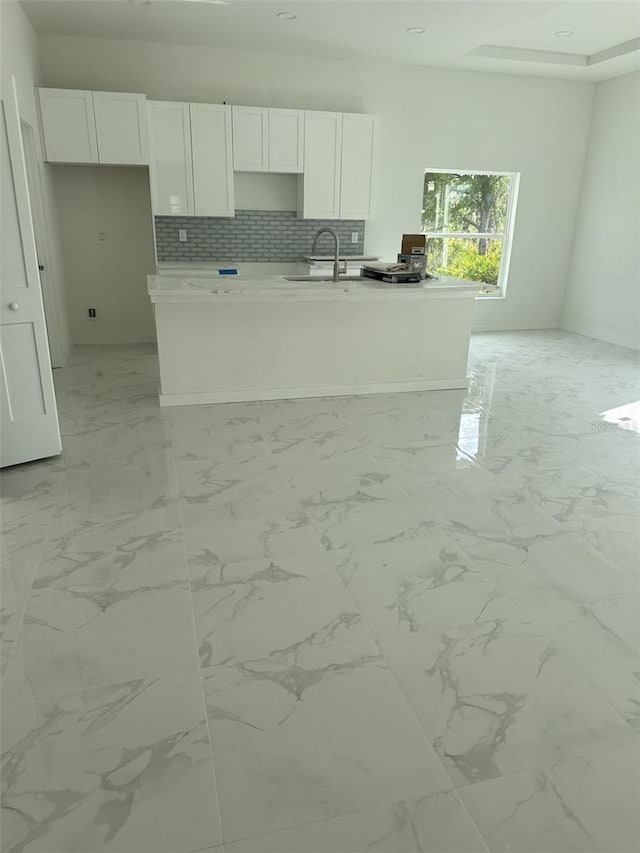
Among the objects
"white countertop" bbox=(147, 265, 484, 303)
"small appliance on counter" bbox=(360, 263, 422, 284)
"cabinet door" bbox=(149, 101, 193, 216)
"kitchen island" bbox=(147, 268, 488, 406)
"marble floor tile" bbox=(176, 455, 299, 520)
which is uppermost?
"cabinet door" bbox=(149, 101, 193, 216)

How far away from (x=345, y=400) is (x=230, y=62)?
3.71 m

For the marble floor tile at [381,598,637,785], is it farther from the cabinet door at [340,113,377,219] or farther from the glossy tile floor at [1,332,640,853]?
the cabinet door at [340,113,377,219]

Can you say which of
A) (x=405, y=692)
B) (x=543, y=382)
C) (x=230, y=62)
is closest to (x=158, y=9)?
(x=230, y=62)

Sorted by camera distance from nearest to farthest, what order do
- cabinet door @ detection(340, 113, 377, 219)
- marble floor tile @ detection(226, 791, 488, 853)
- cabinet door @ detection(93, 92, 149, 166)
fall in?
marble floor tile @ detection(226, 791, 488, 853)
cabinet door @ detection(93, 92, 149, 166)
cabinet door @ detection(340, 113, 377, 219)

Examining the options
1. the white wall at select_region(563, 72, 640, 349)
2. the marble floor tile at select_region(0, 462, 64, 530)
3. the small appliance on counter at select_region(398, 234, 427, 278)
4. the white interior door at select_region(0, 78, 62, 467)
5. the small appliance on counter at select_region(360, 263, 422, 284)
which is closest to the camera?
the marble floor tile at select_region(0, 462, 64, 530)

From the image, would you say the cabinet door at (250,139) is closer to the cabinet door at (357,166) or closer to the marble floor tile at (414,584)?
the cabinet door at (357,166)

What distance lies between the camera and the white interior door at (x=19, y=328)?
9.71 feet

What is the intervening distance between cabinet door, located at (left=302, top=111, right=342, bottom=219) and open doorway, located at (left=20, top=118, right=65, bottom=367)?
2.46m

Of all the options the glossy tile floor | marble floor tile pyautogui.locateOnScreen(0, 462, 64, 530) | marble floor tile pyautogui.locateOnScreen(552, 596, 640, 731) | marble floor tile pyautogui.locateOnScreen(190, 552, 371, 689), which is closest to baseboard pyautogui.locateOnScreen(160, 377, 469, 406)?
the glossy tile floor

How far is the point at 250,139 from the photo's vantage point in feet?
19.1

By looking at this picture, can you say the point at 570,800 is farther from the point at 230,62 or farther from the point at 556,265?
the point at 556,265

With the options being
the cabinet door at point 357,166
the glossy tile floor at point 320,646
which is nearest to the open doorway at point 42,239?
the glossy tile floor at point 320,646

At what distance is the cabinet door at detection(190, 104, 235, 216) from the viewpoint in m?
5.66

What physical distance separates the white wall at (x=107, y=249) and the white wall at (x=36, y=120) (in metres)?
0.26
